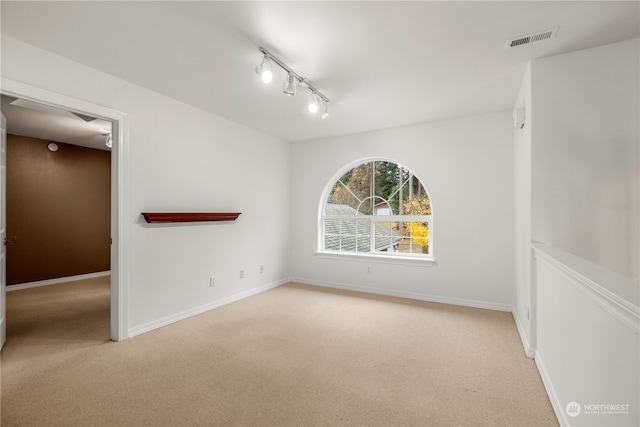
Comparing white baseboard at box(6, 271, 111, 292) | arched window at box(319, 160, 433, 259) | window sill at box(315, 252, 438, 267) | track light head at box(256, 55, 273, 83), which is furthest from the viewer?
white baseboard at box(6, 271, 111, 292)

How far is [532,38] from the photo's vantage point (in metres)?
2.06

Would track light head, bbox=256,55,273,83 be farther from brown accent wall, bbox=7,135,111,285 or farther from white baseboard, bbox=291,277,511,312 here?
brown accent wall, bbox=7,135,111,285

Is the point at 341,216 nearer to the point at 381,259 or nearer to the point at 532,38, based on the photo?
the point at 381,259

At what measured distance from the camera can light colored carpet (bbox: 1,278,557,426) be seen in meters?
1.72

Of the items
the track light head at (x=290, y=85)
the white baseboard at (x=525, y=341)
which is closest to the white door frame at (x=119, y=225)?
the track light head at (x=290, y=85)

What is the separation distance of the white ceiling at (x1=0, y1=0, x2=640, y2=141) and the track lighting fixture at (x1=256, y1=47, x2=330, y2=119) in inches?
2.1

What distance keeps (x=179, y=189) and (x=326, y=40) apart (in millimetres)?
2231

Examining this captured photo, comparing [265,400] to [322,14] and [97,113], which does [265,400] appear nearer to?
[322,14]

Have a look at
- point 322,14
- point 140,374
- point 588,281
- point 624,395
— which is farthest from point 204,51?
point 624,395

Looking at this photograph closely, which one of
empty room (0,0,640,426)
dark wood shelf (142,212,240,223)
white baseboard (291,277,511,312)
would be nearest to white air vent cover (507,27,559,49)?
empty room (0,0,640,426)

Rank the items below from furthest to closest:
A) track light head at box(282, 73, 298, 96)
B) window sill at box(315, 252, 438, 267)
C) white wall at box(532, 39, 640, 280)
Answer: window sill at box(315, 252, 438, 267)
track light head at box(282, 73, 298, 96)
white wall at box(532, 39, 640, 280)

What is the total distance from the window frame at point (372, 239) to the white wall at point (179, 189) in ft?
2.85

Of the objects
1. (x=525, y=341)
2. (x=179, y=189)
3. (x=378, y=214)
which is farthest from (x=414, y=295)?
(x=179, y=189)

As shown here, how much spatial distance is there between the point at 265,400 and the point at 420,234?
3087mm
